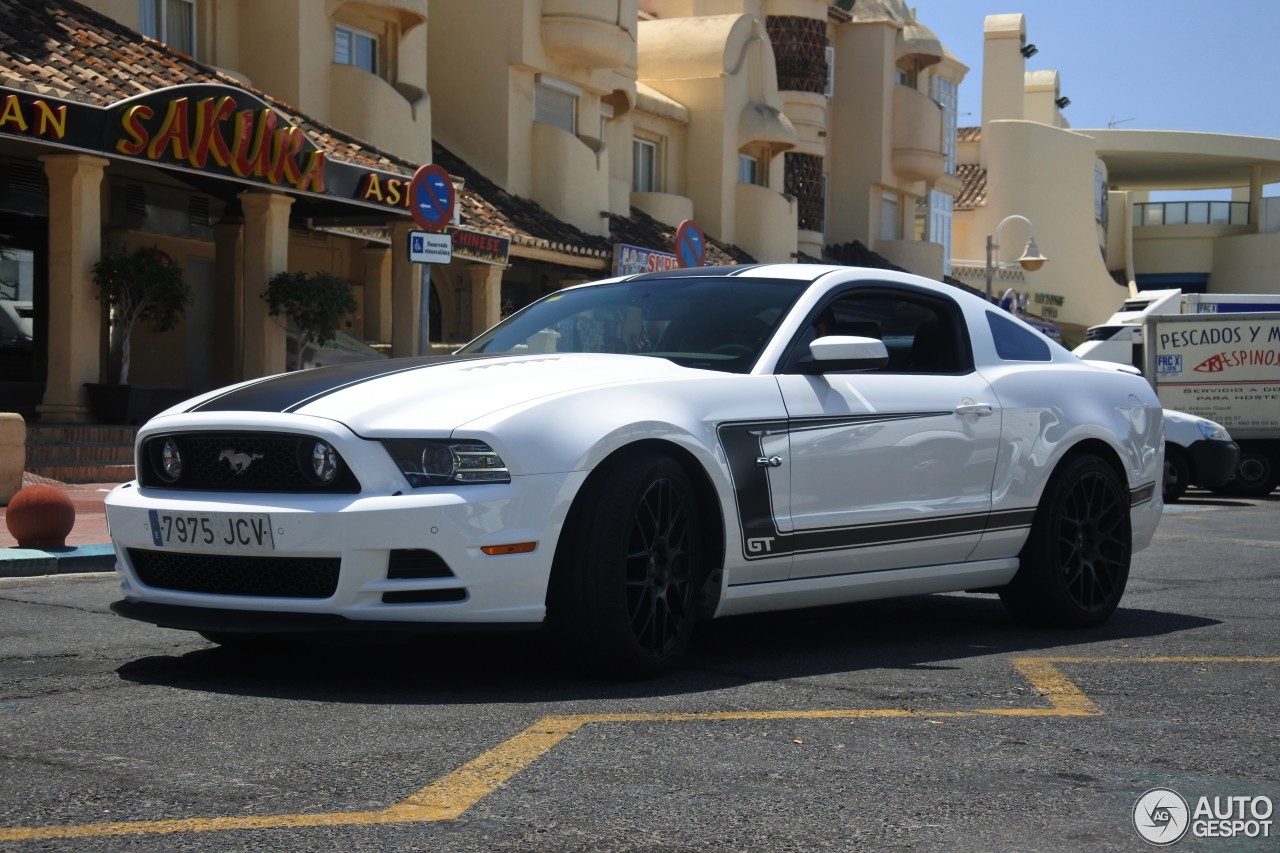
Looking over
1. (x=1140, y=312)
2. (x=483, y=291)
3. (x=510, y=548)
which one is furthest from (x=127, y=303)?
(x=1140, y=312)

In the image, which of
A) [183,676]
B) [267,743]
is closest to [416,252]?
[183,676]

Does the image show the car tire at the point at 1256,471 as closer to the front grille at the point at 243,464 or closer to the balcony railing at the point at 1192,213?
the front grille at the point at 243,464

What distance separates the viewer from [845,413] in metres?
6.39

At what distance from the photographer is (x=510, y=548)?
526cm

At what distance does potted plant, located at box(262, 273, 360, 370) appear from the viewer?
19594 mm

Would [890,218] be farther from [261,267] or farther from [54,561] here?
[54,561]

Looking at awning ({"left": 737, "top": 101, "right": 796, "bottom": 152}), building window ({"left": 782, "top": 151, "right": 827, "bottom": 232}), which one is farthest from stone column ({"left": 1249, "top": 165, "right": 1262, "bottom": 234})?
awning ({"left": 737, "top": 101, "right": 796, "bottom": 152})

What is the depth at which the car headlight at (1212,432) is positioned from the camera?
19781mm

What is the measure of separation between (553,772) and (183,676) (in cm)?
197

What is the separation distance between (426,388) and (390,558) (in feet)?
2.06

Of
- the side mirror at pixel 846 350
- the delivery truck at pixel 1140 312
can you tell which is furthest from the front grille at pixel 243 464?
the delivery truck at pixel 1140 312

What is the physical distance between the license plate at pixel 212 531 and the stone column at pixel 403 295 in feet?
52.9

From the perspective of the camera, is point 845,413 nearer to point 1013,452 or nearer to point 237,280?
point 1013,452

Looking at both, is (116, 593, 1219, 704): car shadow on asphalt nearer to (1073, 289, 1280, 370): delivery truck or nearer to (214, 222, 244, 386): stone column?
(214, 222, 244, 386): stone column
